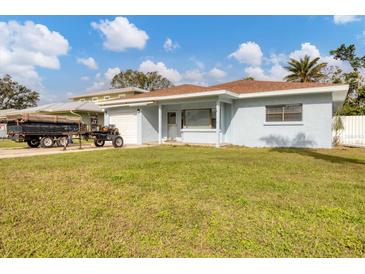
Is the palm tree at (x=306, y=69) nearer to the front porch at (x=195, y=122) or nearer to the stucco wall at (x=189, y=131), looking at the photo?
the front porch at (x=195, y=122)

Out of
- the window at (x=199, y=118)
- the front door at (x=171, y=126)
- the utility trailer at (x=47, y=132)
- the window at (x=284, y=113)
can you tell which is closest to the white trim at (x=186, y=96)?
the window at (x=199, y=118)

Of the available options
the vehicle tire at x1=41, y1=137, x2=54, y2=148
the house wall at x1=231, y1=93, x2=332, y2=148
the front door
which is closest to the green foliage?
the house wall at x1=231, y1=93, x2=332, y2=148

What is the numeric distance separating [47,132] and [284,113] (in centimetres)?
1359

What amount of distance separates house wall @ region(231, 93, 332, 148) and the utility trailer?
24.1ft

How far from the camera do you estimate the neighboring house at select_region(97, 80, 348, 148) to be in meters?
12.9

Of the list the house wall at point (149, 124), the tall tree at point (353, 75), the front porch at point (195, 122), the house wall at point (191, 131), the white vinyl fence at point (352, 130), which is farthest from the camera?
the tall tree at point (353, 75)

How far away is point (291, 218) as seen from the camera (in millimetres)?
3535

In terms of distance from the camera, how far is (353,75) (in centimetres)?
2600

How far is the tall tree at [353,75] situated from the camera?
24955mm

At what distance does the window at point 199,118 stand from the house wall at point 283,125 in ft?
4.38

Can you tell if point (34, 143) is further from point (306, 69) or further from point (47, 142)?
point (306, 69)

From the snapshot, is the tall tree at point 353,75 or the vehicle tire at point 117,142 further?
the tall tree at point 353,75
